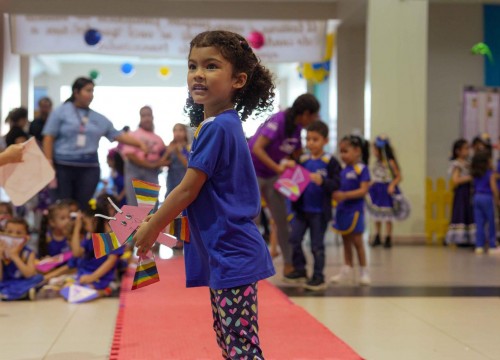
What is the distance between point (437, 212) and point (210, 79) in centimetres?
789

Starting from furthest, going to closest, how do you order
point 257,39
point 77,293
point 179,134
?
1. point 257,39
2. point 179,134
3. point 77,293

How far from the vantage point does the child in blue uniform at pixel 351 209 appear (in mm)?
5844

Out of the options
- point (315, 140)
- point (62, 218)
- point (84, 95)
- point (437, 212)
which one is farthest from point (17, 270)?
point (437, 212)

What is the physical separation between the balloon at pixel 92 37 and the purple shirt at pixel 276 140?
15.9 ft

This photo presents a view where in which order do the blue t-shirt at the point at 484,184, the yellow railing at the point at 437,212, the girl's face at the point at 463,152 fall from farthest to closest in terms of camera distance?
the yellow railing at the point at 437,212 < the girl's face at the point at 463,152 < the blue t-shirt at the point at 484,184

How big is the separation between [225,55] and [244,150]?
1.04ft

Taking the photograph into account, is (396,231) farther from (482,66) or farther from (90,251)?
(90,251)

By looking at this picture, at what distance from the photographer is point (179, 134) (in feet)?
27.0

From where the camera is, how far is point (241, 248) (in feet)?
7.77

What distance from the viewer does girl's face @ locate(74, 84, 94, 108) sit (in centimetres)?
598

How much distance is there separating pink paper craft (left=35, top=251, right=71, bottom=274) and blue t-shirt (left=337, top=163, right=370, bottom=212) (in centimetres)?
209

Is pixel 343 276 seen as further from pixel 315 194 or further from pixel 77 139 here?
pixel 77 139

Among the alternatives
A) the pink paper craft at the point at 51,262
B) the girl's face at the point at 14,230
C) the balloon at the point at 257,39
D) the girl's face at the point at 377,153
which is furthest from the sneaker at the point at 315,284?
the balloon at the point at 257,39

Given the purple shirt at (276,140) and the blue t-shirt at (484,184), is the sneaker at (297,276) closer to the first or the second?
the purple shirt at (276,140)
